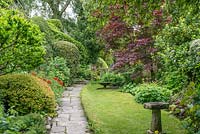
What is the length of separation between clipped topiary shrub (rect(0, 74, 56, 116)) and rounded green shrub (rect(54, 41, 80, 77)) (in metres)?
9.28

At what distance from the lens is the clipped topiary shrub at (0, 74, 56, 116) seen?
6305 mm

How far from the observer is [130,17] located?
6891 millimetres

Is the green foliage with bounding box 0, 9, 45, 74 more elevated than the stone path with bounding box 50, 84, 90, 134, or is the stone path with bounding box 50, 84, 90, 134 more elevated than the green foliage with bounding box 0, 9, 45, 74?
the green foliage with bounding box 0, 9, 45, 74

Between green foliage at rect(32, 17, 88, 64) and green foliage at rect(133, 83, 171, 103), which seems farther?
green foliage at rect(32, 17, 88, 64)

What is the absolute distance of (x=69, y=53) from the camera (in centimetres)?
1614

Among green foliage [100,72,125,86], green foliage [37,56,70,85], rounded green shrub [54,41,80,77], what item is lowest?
green foliage [100,72,125,86]

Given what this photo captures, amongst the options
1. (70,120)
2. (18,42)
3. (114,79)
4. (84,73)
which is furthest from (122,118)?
(84,73)

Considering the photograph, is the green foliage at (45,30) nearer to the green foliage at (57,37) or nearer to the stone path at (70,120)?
the green foliage at (57,37)

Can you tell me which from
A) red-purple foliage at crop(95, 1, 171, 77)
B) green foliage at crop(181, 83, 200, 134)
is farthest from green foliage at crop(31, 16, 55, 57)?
green foliage at crop(181, 83, 200, 134)

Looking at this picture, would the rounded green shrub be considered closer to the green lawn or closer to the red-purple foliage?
the red-purple foliage

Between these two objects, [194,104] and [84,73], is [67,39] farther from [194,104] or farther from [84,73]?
[194,104]

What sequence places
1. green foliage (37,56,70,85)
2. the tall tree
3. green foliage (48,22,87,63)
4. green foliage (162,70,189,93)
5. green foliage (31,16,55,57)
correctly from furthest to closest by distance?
the tall tree
green foliage (48,22,87,63)
green foliage (31,16,55,57)
green foliage (37,56,70,85)
green foliage (162,70,189,93)

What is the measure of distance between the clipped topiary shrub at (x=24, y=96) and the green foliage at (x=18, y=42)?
0.37m

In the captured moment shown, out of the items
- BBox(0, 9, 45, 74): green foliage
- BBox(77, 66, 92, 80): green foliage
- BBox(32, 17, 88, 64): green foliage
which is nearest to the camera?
BBox(0, 9, 45, 74): green foliage
